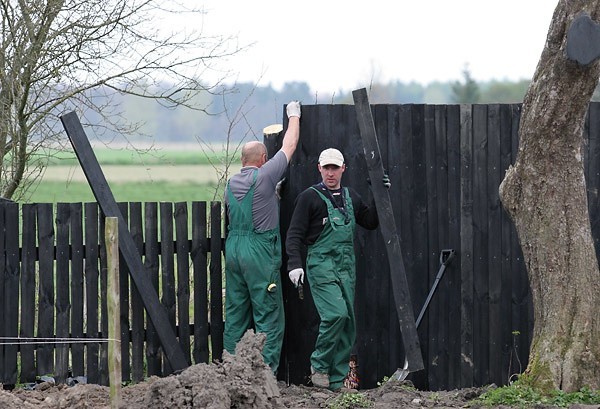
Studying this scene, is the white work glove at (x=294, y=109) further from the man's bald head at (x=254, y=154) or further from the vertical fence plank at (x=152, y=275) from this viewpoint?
the vertical fence plank at (x=152, y=275)

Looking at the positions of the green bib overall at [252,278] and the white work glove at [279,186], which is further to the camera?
the white work glove at [279,186]

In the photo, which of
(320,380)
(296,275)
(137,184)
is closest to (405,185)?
(296,275)

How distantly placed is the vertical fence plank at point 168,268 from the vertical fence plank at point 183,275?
50 millimetres

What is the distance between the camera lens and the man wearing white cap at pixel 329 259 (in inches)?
313

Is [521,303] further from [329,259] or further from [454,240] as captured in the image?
[329,259]

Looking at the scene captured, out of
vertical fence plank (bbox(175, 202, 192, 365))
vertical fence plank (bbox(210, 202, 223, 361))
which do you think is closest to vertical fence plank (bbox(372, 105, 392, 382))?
vertical fence plank (bbox(210, 202, 223, 361))

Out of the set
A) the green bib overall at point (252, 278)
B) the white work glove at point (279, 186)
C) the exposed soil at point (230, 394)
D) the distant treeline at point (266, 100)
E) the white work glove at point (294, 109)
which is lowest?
the exposed soil at point (230, 394)

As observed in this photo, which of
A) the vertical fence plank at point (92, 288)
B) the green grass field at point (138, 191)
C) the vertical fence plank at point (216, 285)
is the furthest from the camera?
the green grass field at point (138, 191)

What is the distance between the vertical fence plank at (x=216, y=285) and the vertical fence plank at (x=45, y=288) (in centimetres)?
132

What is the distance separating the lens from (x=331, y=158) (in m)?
8.02

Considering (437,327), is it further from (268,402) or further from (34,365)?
(34,365)

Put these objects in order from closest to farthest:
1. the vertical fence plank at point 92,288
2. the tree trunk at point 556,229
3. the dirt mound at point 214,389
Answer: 1. the dirt mound at point 214,389
2. the tree trunk at point 556,229
3. the vertical fence plank at point 92,288

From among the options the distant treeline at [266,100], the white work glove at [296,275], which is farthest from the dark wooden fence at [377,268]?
the distant treeline at [266,100]

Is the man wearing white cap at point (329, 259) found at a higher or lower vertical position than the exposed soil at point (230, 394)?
higher
